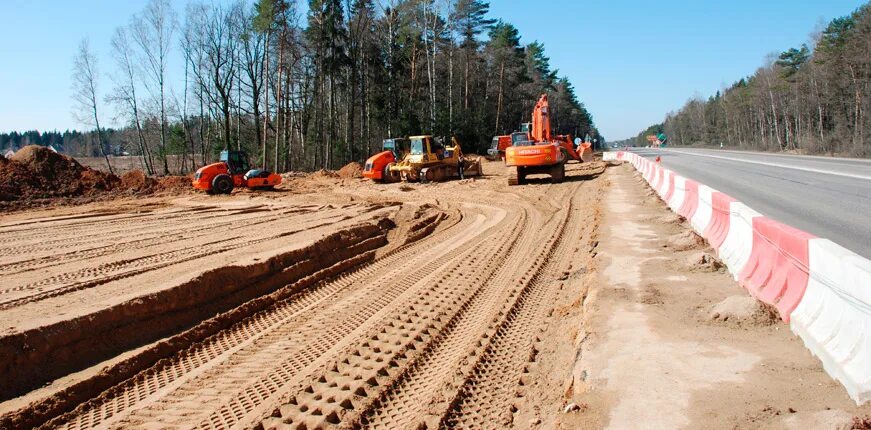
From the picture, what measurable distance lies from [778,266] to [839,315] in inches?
56.1

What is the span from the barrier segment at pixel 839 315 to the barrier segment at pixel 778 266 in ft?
0.55

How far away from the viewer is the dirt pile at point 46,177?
20359 millimetres

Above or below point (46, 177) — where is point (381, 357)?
below

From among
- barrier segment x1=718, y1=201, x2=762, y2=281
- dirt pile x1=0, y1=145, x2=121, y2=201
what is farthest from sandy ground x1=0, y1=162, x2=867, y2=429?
dirt pile x1=0, y1=145, x2=121, y2=201

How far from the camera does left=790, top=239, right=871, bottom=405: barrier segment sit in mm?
3340

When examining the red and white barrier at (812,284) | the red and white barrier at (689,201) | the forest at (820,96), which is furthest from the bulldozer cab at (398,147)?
the forest at (820,96)

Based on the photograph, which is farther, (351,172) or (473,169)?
(351,172)

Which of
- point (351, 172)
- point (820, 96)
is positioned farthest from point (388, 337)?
point (820, 96)

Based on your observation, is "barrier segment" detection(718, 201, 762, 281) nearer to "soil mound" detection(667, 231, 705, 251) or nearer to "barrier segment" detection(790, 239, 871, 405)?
"soil mound" detection(667, 231, 705, 251)

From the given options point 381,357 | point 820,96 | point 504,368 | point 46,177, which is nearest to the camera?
point 504,368

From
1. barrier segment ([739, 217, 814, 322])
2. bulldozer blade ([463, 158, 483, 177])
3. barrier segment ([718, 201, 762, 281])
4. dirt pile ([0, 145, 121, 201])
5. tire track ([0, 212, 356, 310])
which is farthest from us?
bulldozer blade ([463, 158, 483, 177])

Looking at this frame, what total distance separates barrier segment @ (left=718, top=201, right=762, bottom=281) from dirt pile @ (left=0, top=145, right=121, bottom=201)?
21783mm

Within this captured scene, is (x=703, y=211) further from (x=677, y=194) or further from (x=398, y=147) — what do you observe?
(x=398, y=147)

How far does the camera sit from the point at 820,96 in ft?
201
